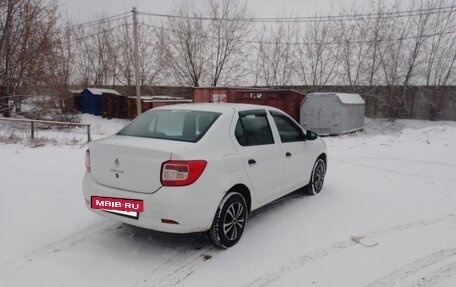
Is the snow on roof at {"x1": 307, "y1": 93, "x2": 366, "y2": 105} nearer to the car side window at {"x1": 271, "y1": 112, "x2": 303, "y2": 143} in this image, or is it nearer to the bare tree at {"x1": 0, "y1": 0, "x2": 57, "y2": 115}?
the car side window at {"x1": 271, "y1": 112, "x2": 303, "y2": 143}

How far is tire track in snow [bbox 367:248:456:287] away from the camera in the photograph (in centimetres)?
295

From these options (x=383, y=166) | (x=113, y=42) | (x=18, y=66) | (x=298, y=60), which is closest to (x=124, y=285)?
(x=383, y=166)

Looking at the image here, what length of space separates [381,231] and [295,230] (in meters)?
1.01

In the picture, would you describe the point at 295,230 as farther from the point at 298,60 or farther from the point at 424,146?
the point at 298,60

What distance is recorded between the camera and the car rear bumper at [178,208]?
3078 millimetres

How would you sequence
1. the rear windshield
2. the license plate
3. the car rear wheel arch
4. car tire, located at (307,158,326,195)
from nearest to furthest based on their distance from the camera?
the license plate < the rear windshield < the car rear wheel arch < car tire, located at (307,158,326,195)

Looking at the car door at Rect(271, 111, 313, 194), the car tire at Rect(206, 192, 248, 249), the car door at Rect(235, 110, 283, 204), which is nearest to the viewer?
the car tire at Rect(206, 192, 248, 249)

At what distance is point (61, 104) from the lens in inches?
799

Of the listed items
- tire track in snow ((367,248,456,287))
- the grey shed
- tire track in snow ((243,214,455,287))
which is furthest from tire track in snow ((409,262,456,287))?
the grey shed

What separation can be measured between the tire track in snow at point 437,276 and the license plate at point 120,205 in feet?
8.24

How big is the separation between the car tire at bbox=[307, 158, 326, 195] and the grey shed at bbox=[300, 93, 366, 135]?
9611mm

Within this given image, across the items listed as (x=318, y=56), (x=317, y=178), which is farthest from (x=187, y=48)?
(x=317, y=178)

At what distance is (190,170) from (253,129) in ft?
4.09

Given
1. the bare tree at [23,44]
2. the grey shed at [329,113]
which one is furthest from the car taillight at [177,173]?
the bare tree at [23,44]
